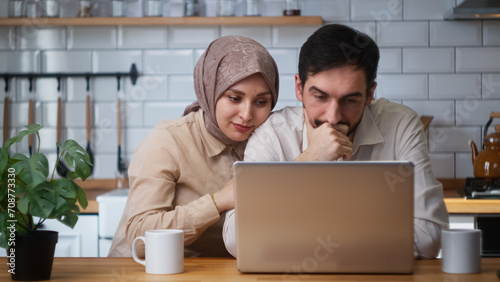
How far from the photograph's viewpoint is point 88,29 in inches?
139

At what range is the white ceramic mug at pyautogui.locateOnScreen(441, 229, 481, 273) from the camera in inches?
59.9

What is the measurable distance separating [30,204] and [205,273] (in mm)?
417

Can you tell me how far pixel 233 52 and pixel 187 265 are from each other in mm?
802

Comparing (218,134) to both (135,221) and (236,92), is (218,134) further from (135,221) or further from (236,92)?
(135,221)

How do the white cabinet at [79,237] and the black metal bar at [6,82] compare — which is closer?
the white cabinet at [79,237]

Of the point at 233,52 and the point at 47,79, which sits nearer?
the point at 233,52

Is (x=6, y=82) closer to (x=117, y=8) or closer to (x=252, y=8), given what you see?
(x=117, y=8)

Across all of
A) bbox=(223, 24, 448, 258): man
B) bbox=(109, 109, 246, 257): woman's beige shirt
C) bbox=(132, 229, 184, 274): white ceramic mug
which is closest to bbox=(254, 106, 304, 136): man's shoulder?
bbox=(223, 24, 448, 258): man

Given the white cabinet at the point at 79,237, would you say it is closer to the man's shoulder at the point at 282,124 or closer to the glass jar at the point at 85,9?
the glass jar at the point at 85,9

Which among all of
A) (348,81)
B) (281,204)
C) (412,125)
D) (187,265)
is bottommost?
(187,265)

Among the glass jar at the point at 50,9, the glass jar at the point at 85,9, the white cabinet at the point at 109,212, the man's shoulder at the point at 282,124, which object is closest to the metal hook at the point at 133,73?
the glass jar at the point at 85,9

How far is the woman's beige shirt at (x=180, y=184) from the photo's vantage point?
6.33ft

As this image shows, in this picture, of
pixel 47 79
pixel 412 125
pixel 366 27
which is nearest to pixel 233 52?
pixel 412 125

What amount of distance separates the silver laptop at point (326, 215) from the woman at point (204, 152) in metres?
0.46
